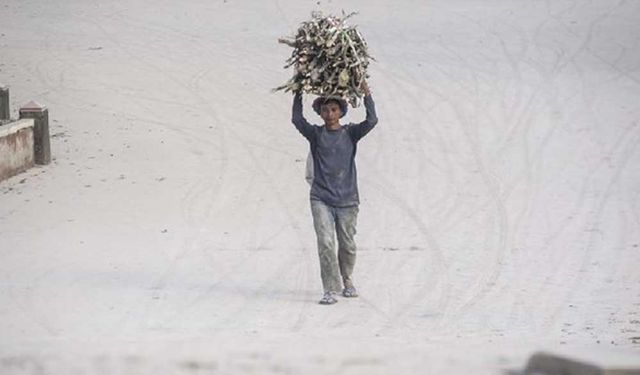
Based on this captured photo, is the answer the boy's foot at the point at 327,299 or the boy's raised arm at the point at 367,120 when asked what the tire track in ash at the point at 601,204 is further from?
the boy's raised arm at the point at 367,120

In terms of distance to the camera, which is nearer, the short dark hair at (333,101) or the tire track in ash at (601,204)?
the short dark hair at (333,101)

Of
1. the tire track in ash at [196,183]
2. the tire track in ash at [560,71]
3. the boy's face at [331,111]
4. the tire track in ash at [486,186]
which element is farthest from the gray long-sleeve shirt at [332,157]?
the tire track in ash at [560,71]

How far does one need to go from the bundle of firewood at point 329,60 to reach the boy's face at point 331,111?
179 mm

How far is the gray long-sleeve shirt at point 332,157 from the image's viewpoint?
38.5ft

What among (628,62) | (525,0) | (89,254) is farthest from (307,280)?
(525,0)

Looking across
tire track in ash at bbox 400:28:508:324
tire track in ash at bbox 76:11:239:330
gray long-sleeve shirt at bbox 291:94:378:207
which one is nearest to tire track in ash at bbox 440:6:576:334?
tire track in ash at bbox 400:28:508:324

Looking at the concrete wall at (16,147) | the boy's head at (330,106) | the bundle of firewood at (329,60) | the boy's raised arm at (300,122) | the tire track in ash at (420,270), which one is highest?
the bundle of firewood at (329,60)

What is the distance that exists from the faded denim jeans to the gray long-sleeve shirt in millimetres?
75

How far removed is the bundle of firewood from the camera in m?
11.2

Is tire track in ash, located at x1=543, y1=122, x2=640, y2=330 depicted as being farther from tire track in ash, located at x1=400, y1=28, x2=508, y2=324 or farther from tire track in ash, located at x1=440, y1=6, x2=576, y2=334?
tire track in ash, located at x1=400, y1=28, x2=508, y2=324

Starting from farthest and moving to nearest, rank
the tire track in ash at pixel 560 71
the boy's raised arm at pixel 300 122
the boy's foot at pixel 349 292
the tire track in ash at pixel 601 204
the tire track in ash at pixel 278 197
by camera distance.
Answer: the tire track in ash at pixel 278 197 < the tire track in ash at pixel 560 71 < the tire track in ash at pixel 601 204 < the boy's foot at pixel 349 292 < the boy's raised arm at pixel 300 122

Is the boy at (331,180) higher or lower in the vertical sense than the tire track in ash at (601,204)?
higher

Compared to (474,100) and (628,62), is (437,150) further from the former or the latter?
(628,62)

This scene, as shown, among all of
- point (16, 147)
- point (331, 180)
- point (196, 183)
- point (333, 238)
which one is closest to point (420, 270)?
point (333, 238)
